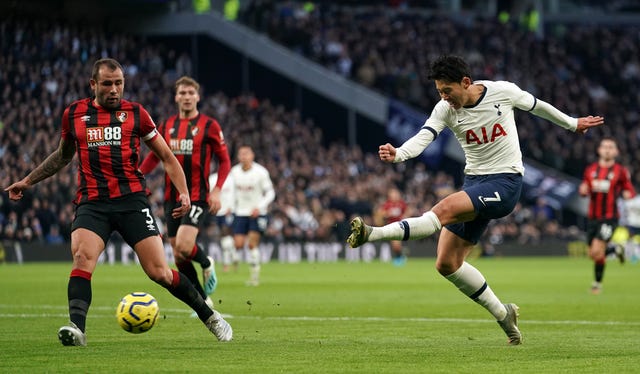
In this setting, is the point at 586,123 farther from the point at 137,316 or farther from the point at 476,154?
the point at 137,316

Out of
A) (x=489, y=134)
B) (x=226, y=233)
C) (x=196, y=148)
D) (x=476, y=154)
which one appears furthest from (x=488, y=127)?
(x=226, y=233)

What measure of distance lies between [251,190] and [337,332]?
12.1 m

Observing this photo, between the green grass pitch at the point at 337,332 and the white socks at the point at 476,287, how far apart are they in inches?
13.3

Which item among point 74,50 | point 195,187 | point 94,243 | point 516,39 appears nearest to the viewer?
point 94,243

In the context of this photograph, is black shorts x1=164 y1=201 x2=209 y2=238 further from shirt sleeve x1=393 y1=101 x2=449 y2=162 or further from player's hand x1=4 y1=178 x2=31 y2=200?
shirt sleeve x1=393 y1=101 x2=449 y2=162

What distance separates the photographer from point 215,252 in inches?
1358

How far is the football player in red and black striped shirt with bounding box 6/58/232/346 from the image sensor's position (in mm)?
9828

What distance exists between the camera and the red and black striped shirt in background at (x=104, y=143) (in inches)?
392

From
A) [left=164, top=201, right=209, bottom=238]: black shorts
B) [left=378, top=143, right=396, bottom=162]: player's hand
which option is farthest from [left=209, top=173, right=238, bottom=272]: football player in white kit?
[left=378, top=143, right=396, bottom=162]: player's hand

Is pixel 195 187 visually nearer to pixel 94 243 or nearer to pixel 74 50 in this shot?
pixel 94 243

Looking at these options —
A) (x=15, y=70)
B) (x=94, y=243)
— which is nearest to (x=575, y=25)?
(x=15, y=70)

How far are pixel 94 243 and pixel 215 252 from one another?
2473cm

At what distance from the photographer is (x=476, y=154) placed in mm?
10500

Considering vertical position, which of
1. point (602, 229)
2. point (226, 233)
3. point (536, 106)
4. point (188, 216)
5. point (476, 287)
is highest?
point (536, 106)
